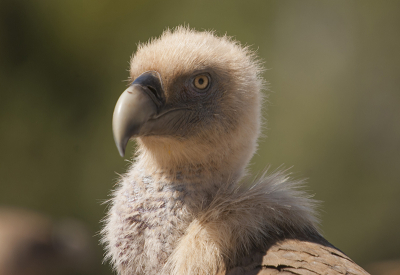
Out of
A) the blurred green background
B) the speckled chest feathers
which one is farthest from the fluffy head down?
the blurred green background

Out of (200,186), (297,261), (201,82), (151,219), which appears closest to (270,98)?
(201,82)

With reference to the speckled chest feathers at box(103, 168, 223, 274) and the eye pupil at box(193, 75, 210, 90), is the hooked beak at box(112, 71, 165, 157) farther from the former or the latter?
the speckled chest feathers at box(103, 168, 223, 274)

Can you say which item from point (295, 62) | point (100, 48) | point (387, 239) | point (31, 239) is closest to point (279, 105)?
point (295, 62)

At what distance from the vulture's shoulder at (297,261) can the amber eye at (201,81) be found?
28.9 inches

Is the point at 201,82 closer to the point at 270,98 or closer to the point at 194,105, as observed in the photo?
the point at 194,105

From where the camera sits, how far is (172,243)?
60.6 inches

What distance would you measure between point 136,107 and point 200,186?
45 centimetres

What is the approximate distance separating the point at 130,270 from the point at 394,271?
366cm

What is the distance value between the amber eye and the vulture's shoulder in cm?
73

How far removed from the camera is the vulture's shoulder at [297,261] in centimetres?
136

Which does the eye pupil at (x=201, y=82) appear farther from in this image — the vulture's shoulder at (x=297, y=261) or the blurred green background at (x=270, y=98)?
the blurred green background at (x=270, y=98)

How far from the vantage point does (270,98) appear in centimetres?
555

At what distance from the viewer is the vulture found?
1.45 meters

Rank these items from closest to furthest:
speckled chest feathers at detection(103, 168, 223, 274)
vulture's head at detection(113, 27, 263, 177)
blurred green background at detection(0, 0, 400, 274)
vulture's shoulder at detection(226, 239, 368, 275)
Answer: vulture's shoulder at detection(226, 239, 368, 275) < speckled chest feathers at detection(103, 168, 223, 274) < vulture's head at detection(113, 27, 263, 177) < blurred green background at detection(0, 0, 400, 274)
